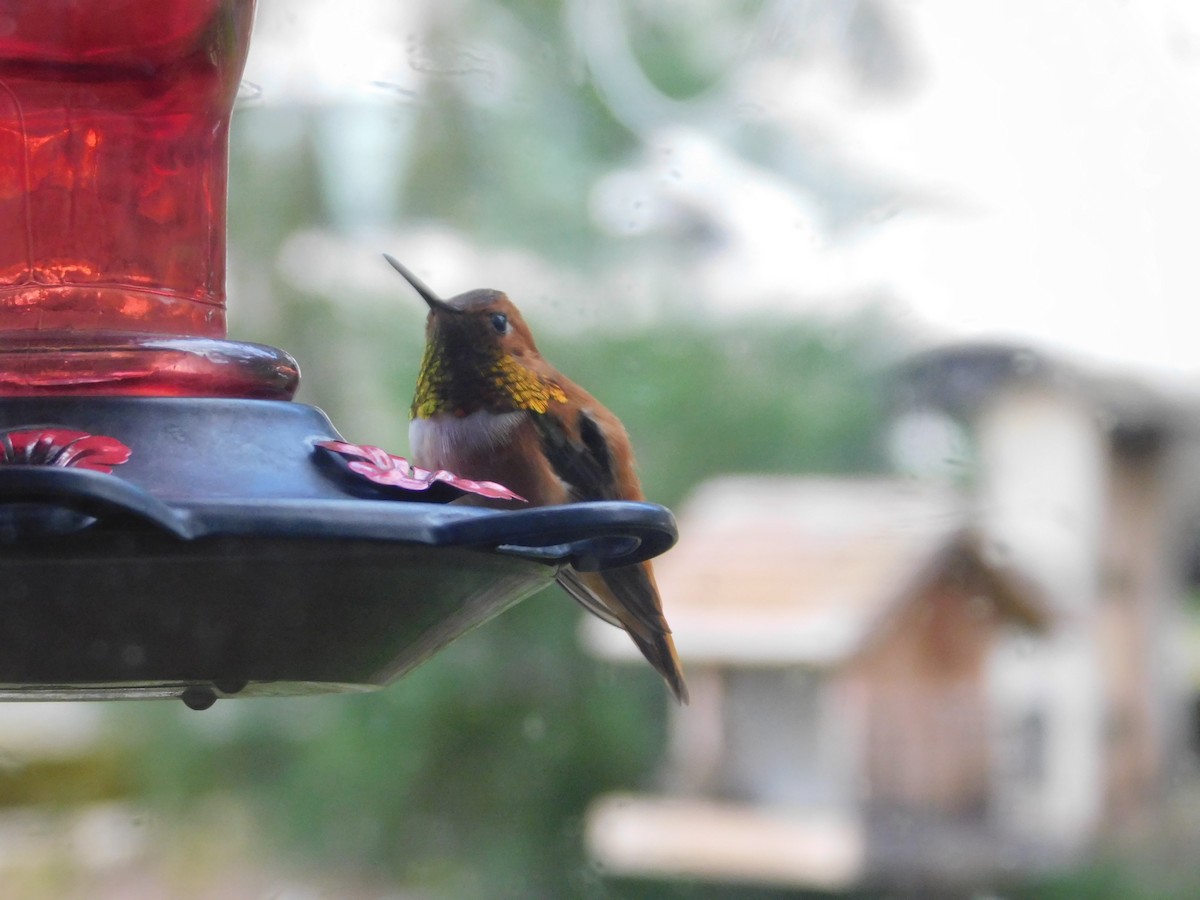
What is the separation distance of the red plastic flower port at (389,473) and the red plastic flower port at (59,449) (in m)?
0.11

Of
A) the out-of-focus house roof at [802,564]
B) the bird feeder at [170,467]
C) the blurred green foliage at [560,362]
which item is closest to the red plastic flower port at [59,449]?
the bird feeder at [170,467]

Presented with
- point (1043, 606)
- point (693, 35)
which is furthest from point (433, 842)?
point (693, 35)

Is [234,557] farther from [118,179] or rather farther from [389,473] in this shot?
[118,179]

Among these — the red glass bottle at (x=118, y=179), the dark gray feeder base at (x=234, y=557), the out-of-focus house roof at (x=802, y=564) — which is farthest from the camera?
the out-of-focus house roof at (x=802, y=564)

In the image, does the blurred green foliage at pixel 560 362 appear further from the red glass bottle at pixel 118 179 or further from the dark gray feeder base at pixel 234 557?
the dark gray feeder base at pixel 234 557

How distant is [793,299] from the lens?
302cm

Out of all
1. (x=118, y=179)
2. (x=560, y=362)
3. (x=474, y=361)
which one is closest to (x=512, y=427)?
(x=474, y=361)

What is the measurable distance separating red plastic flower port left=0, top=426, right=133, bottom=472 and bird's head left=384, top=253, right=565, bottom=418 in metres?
0.72

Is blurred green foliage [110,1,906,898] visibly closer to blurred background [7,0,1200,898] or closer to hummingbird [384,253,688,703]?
blurred background [7,0,1200,898]

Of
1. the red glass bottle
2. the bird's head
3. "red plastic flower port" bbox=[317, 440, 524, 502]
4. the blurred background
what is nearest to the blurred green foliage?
the blurred background

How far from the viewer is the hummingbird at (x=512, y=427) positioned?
4.41ft

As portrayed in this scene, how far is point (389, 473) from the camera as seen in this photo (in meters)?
0.71

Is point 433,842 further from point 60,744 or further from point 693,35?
point 693,35

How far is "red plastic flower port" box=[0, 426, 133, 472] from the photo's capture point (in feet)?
2.02
